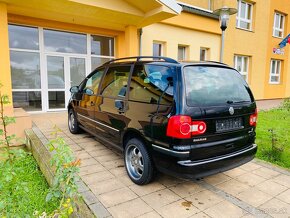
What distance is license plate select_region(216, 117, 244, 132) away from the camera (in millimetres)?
2912

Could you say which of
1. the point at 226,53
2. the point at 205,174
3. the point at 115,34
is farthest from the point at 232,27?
the point at 205,174

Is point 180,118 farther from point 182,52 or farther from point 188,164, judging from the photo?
point 182,52

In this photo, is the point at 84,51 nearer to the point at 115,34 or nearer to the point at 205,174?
the point at 115,34

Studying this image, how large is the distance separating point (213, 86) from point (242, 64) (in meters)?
12.8

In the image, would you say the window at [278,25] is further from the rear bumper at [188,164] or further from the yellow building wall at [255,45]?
the rear bumper at [188,164]

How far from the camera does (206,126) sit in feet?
9.13

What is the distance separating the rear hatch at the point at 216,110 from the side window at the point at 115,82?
122 cm

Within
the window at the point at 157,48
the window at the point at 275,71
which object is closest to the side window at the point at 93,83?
the window at the point at 157,48

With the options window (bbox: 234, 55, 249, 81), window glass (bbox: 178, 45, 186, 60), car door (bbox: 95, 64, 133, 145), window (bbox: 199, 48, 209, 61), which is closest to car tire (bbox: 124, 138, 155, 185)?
car door (bbox: 95, 64, 133, 145)

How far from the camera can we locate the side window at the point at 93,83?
464cm

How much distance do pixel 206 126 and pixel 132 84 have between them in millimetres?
1378

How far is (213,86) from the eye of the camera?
3051mm

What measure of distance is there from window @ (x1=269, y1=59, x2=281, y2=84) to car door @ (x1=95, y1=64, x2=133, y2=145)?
15310mm

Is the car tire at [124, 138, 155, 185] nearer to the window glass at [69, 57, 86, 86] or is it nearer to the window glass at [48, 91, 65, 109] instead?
the window glass at [48, 91, 65, 109]
